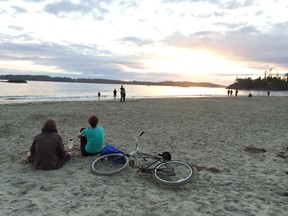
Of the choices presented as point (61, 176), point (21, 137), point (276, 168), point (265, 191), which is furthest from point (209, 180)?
point (21, 137)

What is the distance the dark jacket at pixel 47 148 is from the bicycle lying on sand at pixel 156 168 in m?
0.92

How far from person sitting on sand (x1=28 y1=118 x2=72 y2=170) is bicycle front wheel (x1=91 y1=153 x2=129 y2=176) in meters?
0.91

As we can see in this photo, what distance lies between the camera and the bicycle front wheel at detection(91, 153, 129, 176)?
6133 millimetres

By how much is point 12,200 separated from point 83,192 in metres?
1.20

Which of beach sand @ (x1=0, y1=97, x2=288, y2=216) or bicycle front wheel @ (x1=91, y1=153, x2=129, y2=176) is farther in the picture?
bicycle front wheel @ (x1=91, y1=153, x2=129, y2=176)

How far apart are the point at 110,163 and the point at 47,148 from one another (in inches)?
59.4

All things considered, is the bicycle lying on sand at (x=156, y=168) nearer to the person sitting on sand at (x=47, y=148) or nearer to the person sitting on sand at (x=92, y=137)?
the person sitting on sand at (x=92, y=137)

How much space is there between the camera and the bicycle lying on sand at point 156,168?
535 centimetres

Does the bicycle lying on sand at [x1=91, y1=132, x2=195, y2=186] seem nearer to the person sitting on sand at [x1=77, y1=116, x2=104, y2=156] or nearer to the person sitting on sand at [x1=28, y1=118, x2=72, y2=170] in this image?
the person sitting on sand at [x1=77, y1=116, x2=104, y2=156]

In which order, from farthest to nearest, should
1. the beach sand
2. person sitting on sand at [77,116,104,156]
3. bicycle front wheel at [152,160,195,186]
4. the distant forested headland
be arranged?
the distant forested headland, person sitting on sand at [77,116,104,156], bicycle front wheel at [152,160,195,186], the beach sand

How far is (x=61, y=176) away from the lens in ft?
18.7

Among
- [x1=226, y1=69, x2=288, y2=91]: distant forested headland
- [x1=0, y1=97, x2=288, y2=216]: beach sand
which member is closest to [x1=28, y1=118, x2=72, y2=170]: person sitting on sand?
[x1=0, y1=97, x2=288, y2=216]: beach sand

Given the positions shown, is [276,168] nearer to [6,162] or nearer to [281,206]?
[281,206]

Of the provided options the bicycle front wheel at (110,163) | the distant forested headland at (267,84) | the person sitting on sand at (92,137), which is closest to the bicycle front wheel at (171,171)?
the bicycle front wheel at (110,163)
